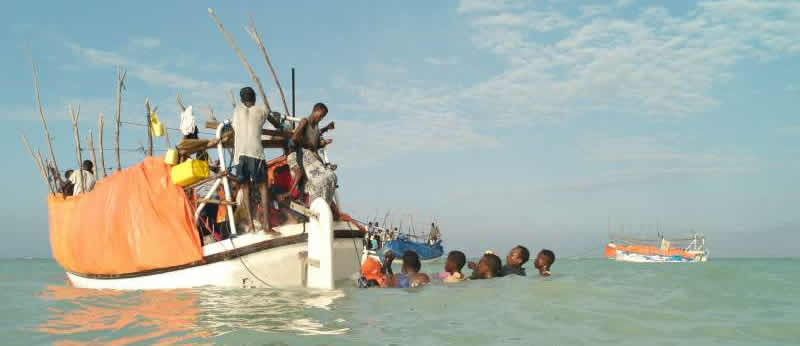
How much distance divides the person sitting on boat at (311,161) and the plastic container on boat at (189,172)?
1.27m

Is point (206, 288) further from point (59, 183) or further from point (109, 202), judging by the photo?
point (59, 183)

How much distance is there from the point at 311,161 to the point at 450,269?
10.3ft

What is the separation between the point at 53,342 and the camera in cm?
446

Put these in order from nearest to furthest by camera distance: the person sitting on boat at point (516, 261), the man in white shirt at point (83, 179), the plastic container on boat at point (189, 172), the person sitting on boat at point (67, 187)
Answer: the plastic container on boat at point (189, 172) < the person sitting on boat at point (516, 261) < the man in white shirt at point (83, 179) < the person sitting on boat at point (67, 187)

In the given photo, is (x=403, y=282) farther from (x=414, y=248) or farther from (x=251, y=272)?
(x=414, y=248)

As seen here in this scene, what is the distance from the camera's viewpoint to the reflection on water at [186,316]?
4641 millimetres

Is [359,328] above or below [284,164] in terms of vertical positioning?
below

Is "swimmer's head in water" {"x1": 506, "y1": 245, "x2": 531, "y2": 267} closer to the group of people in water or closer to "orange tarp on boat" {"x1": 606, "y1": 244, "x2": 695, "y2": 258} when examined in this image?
the group of people in water

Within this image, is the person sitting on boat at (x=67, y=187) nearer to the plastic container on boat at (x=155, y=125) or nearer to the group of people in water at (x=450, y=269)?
the plastic container on boat at (x=155, y=125)

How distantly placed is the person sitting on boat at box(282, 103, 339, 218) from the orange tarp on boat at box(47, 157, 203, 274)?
1640mm

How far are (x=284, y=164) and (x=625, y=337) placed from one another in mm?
6450

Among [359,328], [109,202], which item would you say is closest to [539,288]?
[359,328]

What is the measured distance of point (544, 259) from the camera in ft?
34.3

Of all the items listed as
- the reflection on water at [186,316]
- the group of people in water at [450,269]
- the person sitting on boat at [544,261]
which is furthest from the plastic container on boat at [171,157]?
the person sitting on boat at [544,261]
